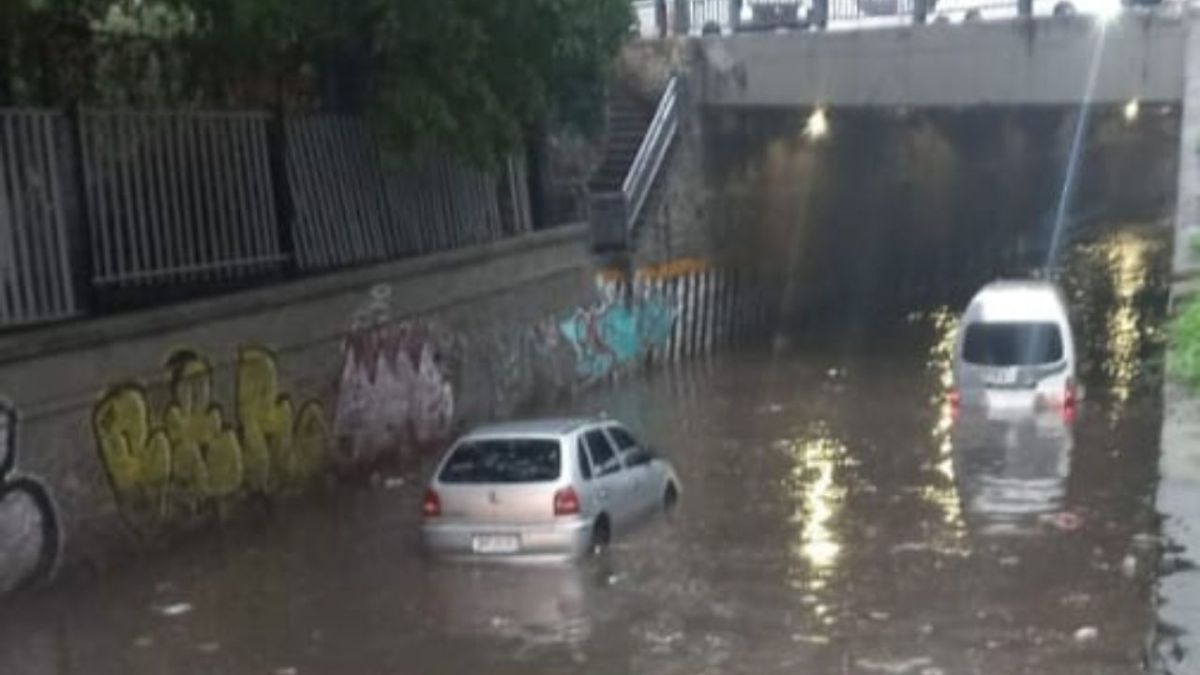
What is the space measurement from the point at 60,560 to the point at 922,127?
3400 cm

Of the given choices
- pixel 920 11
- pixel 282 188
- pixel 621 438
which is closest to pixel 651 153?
pixel 920 11

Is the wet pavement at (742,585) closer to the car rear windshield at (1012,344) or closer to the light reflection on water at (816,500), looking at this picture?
the light reflection on water at (816,500)

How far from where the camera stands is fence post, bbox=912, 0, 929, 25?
3873cm

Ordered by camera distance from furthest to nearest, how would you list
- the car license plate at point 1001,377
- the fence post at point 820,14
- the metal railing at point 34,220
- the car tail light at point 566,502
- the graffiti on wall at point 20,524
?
the fence post at point 820,14 < the car license plate at point 1001,377 < the metal railing at point 34,220 < the car tail light at point 566,502 < the graffiti on wall at point 20,524

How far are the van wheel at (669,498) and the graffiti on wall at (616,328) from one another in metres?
11.6

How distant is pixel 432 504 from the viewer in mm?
18266

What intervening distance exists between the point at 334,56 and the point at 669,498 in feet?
27.3

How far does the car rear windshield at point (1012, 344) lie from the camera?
26.3 metres

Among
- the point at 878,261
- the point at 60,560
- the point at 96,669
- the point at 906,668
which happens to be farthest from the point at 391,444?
the point at 878,261

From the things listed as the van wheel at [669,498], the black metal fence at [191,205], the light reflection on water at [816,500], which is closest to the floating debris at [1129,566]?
the light reflection on water at [816,500]

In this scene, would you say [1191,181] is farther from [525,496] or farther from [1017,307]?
[525,496]

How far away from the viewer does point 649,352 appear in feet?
123

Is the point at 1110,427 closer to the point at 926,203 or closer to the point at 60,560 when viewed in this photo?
the point at 60,560

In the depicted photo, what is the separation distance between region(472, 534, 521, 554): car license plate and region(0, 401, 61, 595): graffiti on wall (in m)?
3.88
